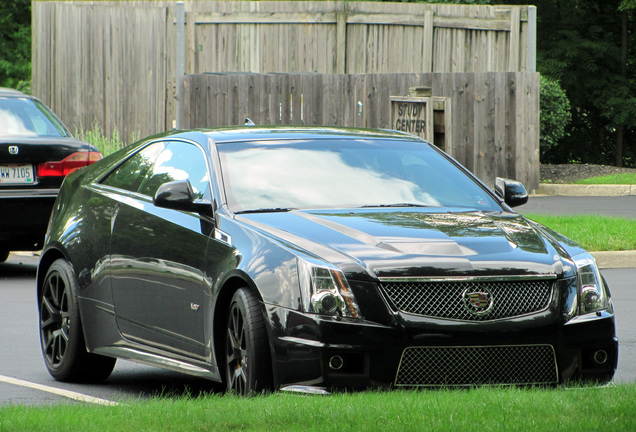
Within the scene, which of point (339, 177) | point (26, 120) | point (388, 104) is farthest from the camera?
point (388, 104)

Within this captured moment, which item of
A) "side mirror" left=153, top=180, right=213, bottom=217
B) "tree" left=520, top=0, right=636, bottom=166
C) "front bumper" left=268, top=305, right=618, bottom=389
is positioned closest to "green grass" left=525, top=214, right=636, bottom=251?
"side mirror" left=153, top=180, right=213, bottom=217

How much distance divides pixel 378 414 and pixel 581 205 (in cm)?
1306

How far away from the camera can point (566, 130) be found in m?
29.5

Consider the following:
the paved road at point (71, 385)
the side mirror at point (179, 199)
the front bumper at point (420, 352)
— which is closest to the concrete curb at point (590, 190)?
the paved road at point (71, 385)

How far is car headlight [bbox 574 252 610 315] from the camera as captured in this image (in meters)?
6.09

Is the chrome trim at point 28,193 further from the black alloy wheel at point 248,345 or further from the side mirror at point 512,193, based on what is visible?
the black alloy wheel at point 248,345

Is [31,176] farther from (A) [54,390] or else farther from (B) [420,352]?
(B) [420,352]

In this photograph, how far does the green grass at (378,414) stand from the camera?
5176mm

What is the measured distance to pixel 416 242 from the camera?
19.8 ft

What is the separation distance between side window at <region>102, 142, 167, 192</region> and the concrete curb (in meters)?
12.5

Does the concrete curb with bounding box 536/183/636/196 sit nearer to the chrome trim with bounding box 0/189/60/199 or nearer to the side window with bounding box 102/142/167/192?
the chrome trim with bounding box 0/189/60/199

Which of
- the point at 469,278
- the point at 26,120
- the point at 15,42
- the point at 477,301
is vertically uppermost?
the point at 15,42

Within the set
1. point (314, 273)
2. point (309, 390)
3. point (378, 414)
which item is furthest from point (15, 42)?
point (378, 414)

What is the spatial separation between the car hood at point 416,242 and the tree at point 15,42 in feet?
98.3
